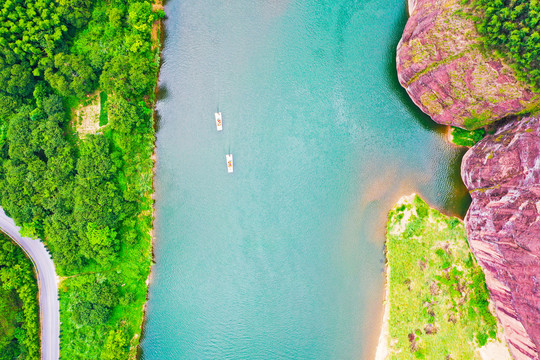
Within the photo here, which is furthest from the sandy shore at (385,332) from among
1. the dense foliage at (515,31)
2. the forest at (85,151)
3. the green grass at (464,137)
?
the forest at (85,151)

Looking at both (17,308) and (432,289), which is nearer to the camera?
(17,308)

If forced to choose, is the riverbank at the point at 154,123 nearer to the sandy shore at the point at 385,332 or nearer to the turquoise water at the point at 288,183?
the turquoise water at the point at 288,183

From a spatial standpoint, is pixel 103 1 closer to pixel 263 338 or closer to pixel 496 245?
pixel 263 338

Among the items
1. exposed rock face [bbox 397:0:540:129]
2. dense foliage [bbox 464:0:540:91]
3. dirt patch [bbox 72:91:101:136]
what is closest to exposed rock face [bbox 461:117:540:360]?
exposed rock face [bbox 397:0:540:129]

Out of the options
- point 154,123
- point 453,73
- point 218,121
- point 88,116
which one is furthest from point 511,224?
point 88,116

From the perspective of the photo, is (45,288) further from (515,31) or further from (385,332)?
(515,31)

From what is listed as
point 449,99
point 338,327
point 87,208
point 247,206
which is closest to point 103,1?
point 87,208

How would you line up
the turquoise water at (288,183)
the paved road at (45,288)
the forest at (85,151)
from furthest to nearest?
the turquoise water at (288,183), the paved road at (45,288), the forest at (85,151)
